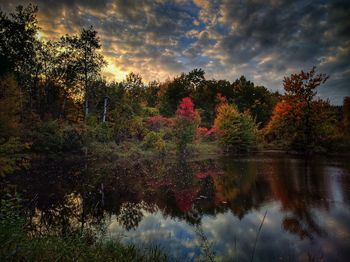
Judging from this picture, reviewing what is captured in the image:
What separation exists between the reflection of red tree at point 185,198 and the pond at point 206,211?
0.16ft

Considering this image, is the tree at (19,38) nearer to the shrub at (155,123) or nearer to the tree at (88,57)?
the tree at (88,57)

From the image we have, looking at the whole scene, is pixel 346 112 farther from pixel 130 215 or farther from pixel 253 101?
pixel 130 215

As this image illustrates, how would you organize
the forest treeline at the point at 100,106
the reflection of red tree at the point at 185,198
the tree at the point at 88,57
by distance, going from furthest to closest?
1. the tree at the point at 88,57
2. the forest treeline at the point at 100,106
3. the reflection of red tree at the point at 185,198

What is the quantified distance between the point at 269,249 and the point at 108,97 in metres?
29.8

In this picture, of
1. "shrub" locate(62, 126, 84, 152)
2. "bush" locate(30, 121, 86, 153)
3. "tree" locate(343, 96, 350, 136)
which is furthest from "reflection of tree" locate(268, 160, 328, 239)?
"tree" locate(343, 96, 350, 136)

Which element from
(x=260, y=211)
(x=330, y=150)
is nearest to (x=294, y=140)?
(x=330, y=150)

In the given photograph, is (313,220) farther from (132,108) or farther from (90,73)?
(90,73)

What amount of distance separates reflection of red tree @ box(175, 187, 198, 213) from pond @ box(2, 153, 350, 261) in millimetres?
49

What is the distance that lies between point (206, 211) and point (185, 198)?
2.01 metres

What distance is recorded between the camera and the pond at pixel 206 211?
239 inches

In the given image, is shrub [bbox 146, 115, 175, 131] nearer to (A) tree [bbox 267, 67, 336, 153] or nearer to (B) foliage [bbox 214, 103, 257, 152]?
(B) foliage [bbox 214, 103, 257, 152]

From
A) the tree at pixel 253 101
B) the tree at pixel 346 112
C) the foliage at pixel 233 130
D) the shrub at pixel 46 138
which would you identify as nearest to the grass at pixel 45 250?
the shrub at pixel 46 138

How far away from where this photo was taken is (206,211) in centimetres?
909

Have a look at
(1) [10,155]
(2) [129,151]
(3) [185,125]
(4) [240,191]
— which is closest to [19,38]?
(2) [129,151]
